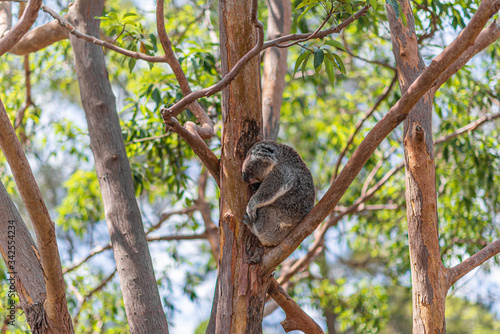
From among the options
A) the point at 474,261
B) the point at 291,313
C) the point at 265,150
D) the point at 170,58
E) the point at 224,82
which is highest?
the point at 170,58

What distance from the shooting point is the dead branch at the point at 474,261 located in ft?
9.27

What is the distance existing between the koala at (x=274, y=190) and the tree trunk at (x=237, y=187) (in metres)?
0.08

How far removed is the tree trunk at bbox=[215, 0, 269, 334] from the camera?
239 cm

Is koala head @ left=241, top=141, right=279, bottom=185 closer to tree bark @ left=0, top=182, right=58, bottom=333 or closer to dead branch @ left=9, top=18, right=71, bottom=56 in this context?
tree bark @ left=0, top=182, right=58, bottom=333

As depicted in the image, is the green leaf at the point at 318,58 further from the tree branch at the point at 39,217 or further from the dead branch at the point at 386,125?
the tree branch at the point at 39,217

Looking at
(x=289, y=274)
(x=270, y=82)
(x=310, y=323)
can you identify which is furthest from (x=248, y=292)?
(x=289, y=274)

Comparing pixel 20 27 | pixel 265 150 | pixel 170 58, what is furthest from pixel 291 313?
pixel 20 27

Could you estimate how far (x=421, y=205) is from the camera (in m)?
3.01

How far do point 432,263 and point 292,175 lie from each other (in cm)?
109

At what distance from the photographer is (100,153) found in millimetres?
3385

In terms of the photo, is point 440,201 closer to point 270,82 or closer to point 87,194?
point 270,82

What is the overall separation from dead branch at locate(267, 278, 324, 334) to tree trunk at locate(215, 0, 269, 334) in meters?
0.24

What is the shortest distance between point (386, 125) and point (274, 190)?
38.1 inches

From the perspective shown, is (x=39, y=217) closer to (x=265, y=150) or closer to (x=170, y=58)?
(x=170, y=58)
